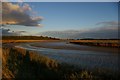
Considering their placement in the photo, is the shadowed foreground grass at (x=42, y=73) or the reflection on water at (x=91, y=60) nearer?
the shadowed foreground grass at (x=42, y=73)

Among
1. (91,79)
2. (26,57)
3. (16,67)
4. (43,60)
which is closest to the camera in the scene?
(91,79)

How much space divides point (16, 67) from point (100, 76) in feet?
10.5

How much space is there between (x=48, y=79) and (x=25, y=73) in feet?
2.81

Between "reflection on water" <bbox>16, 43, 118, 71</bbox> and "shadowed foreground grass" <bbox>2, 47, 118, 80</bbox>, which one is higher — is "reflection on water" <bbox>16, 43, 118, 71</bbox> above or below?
below

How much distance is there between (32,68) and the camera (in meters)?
9.23

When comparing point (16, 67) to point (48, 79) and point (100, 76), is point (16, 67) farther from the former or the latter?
point (100, 76)

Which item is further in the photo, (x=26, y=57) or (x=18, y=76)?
(x=26, y=57)

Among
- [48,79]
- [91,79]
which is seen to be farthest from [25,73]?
[91,79]

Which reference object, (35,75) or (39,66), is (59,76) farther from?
(39,66)

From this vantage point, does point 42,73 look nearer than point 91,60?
Yes

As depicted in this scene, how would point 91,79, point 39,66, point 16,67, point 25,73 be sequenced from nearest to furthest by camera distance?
1. point 91,79
2. point 25,73
3. point 16,67
4. point 39,66

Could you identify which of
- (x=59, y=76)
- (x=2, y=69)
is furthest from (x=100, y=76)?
(x=2, y=69)

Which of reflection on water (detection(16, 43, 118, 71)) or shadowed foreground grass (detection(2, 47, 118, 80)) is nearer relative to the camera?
shadowed foreground grass (detection(2, 47, 118, 80))

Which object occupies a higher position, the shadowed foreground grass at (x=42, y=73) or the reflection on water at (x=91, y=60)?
the shadowed foreground grass at (x=42, y=73)
